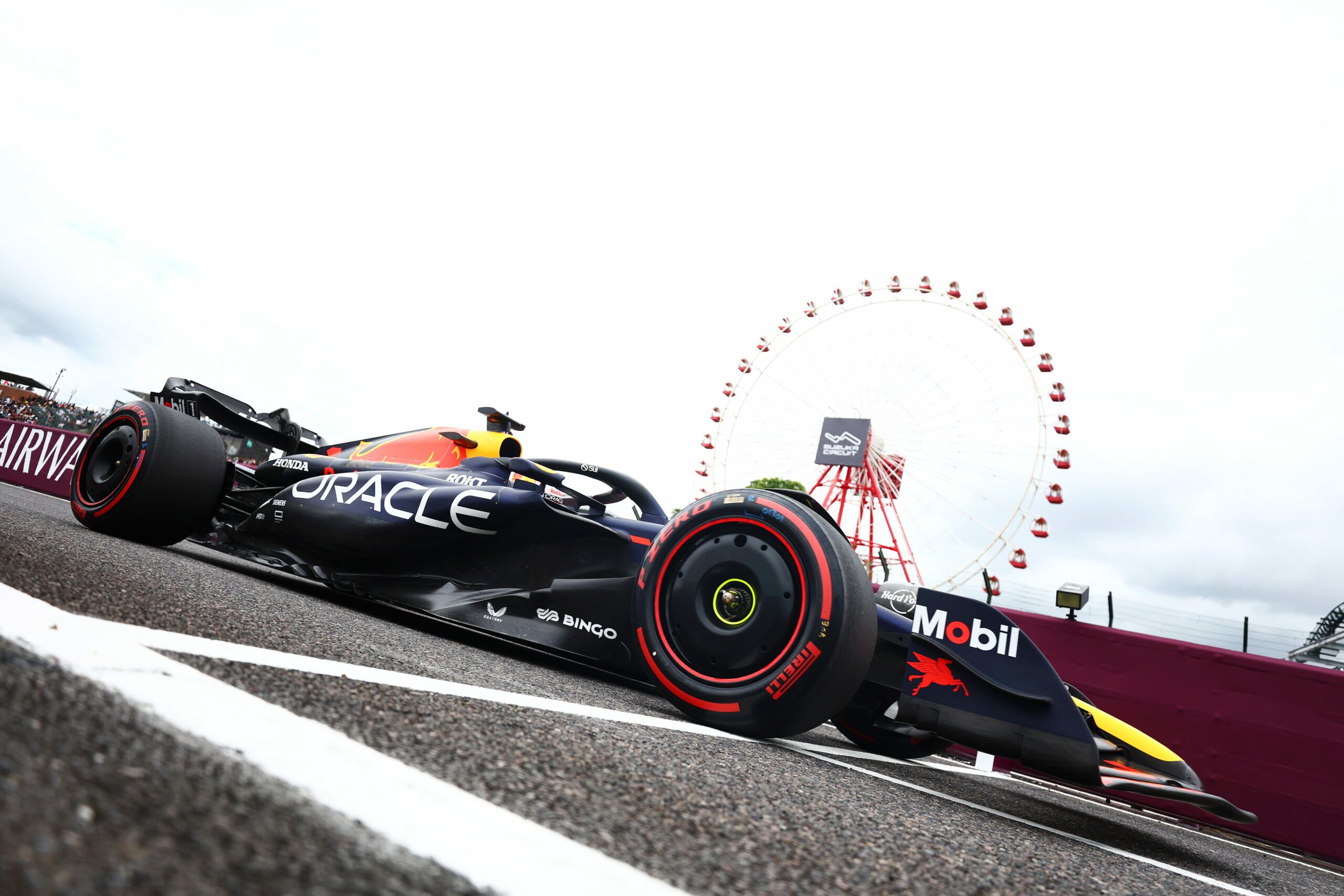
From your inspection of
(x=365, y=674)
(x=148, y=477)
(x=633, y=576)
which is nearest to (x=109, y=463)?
(x=148, y=477)

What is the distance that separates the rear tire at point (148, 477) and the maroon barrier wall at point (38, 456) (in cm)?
779

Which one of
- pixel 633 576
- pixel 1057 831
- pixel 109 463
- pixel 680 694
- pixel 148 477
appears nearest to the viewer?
pixel 1057 831

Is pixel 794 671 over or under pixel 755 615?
under

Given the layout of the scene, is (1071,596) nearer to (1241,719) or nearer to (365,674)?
(1241,719)

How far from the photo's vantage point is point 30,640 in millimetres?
1020

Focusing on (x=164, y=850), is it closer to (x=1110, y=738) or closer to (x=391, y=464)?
(x=1110, y=738)

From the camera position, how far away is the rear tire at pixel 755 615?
94.0 inches

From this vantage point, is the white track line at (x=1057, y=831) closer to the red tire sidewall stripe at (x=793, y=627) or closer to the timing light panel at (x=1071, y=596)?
the red tire sidewall stripe at (x=793, y=627)

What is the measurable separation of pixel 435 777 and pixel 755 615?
5.34 feet

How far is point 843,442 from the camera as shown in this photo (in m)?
25.6

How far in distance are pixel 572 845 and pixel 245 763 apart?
15.3 inches

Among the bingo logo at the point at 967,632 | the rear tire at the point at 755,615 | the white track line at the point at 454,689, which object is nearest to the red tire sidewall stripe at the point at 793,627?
the rear tire at the point at 755,615

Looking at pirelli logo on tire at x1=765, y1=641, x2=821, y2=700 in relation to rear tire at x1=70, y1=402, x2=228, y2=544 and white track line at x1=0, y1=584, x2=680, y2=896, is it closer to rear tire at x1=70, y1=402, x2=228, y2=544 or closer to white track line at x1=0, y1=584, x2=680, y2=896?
white track line at x1=0, y1=584, x2=680, y2=896

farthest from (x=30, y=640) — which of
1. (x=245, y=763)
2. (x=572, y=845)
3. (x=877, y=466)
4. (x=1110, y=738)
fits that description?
(x=877, y=466)
